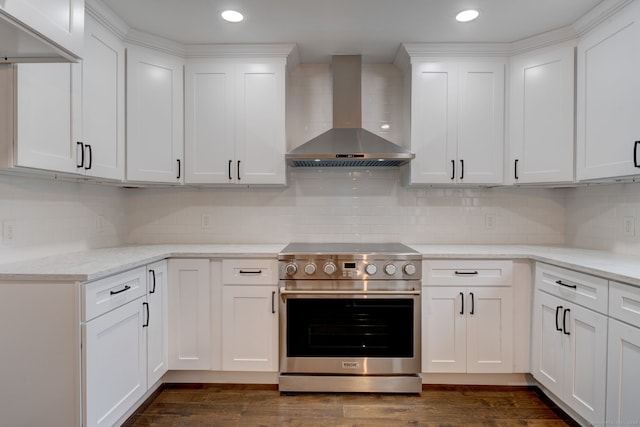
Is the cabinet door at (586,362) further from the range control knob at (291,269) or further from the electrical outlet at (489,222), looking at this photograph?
the range control knob at (291,269)

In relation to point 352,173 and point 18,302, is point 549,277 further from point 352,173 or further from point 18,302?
point 18,302

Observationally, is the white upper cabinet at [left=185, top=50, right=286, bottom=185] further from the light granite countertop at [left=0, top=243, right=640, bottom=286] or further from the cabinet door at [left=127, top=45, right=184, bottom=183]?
the light granite countertop at [left=0, top=243, right=640, bottom=286]

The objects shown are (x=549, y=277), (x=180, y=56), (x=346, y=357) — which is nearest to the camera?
(x=549, y=277)

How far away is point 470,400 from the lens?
2.27 meters

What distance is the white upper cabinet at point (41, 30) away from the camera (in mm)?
1142

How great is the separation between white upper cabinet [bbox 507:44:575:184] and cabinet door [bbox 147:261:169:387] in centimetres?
265

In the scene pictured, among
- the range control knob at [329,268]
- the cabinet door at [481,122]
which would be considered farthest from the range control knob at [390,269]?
the cabinet door at [481,122]

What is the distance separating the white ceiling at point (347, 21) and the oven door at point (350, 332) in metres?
1.83

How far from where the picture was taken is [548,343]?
2.15 m

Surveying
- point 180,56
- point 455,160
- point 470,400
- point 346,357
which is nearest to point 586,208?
point 455,160

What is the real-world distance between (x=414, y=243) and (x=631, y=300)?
1.53 meters

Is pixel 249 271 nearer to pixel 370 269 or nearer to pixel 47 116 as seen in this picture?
pixel 370 269

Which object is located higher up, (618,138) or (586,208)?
(618,138)

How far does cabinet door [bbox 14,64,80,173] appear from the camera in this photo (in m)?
1.56
